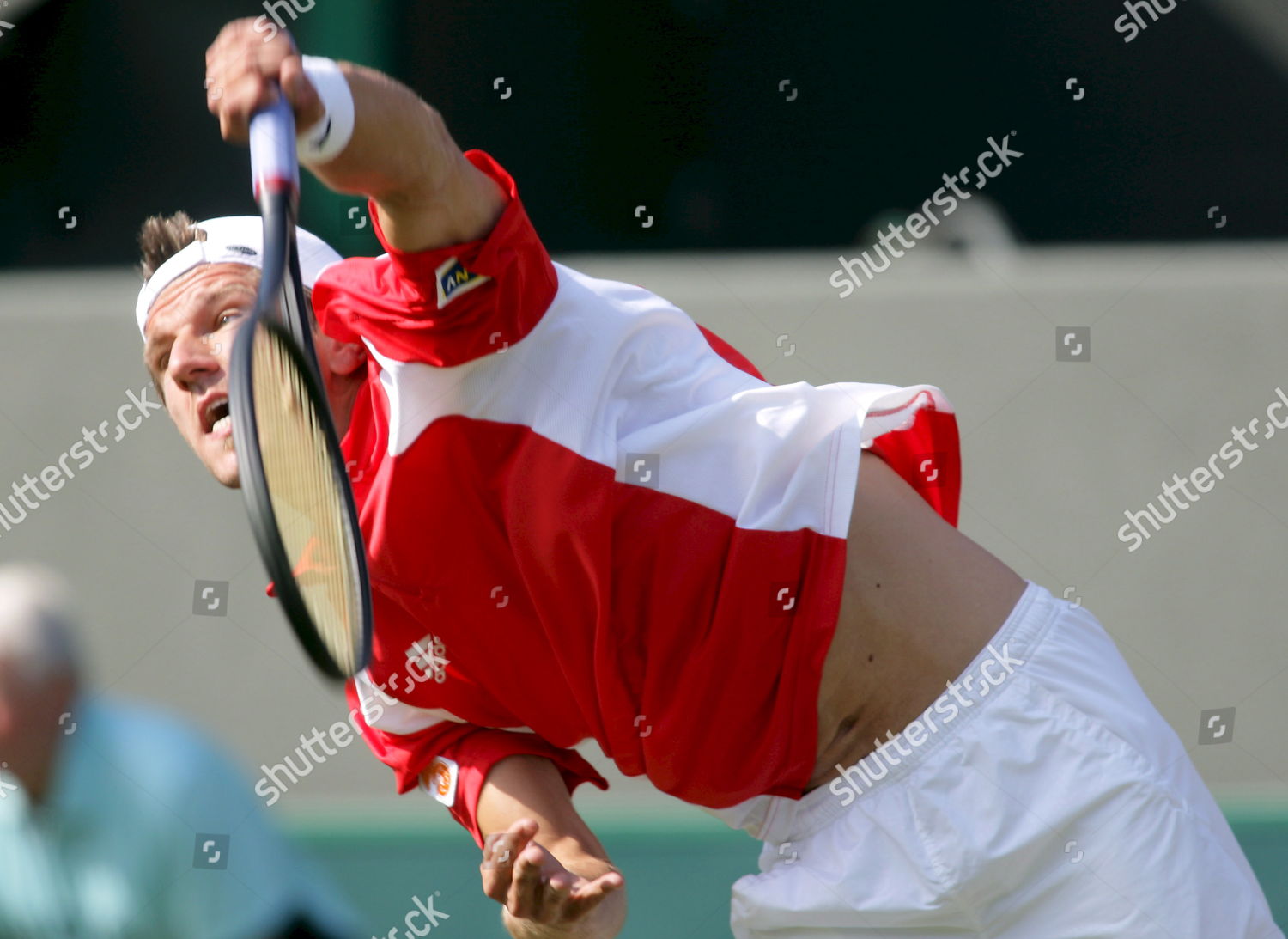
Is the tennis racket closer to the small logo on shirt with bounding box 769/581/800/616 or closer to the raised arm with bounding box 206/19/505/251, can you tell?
the raised arm with bounding box 206/19/505/251

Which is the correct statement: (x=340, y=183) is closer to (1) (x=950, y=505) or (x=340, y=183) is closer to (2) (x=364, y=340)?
(2) (x=364, y=340)

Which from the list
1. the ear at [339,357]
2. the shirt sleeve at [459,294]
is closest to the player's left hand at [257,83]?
the shirt sleeve at [459,294]

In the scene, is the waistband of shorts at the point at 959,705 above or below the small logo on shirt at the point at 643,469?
below

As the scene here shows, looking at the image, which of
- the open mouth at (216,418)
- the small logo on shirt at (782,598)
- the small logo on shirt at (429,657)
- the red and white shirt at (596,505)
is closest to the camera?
the red and white shirt at (596,505)

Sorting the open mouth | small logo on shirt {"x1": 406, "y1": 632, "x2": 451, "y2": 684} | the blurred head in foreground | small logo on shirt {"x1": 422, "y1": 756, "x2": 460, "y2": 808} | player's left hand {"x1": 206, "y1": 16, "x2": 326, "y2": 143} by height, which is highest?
player's left hand {"x1": 206, "y1": 16, "x2": 326, "y2": 143}

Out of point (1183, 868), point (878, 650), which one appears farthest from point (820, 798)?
point (1183, 868)

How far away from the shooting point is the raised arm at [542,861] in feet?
5.30

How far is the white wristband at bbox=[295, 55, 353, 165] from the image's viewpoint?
53.4 inches

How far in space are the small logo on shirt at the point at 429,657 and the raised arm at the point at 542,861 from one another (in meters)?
0.17

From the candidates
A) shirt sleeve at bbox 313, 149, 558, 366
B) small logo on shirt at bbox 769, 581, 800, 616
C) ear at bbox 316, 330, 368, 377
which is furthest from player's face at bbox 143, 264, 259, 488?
small logo on shirt at bbox 769, 581, 800, 616

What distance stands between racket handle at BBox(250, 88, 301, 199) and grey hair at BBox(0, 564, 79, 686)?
163 centimetres

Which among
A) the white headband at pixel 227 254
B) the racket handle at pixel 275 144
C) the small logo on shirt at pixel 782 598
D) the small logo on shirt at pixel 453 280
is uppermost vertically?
the racket handle at pixel 275 144

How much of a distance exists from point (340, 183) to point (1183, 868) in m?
1.16

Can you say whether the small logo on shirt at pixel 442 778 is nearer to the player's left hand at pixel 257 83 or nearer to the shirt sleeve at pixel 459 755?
the shirt sleeve at pixel 459 755
